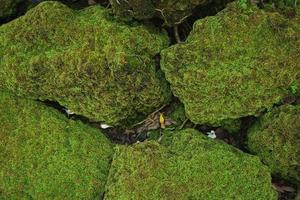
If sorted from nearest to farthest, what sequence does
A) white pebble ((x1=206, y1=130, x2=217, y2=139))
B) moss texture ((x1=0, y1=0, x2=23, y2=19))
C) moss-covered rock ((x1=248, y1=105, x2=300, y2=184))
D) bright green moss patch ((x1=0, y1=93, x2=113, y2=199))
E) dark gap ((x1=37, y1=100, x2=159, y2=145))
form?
1. moss-covered rock ((x1=248, y1=105, x2=300, y2=184))
2. bright green moss patch ((x1=0, y1=93, x2=113, y2=199))
3. white pebble ((x1=206, y1=130, x2=217, y2=139))
4. dark gap ((x1=37, y1=100, x2=159, y2=145))
5. moss texture ((x1=0, y1=0, x2=23, y2=19))

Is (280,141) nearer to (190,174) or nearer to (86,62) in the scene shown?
(190,174)

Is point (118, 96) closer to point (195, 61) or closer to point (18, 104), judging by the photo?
point (195, 61)

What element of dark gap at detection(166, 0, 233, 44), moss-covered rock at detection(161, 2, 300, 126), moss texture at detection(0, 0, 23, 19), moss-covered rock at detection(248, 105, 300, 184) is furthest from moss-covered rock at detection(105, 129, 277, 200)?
moss texture at detection(0, 0, 23, 19)

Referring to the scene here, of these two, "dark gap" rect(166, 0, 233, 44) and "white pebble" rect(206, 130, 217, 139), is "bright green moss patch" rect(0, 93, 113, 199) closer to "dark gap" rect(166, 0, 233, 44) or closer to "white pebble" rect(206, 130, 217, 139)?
"white pebble" rect(206, 130, 217, 139)

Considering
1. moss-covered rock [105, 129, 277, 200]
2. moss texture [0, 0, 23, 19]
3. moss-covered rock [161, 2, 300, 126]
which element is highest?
moss texture [0, 0, 23, 19]

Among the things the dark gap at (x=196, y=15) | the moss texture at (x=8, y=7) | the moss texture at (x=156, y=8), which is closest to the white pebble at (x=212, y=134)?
the dark gap at (x=196, y=15)

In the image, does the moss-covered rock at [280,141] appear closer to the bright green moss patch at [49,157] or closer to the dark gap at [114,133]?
the dark gap at [114,133]
